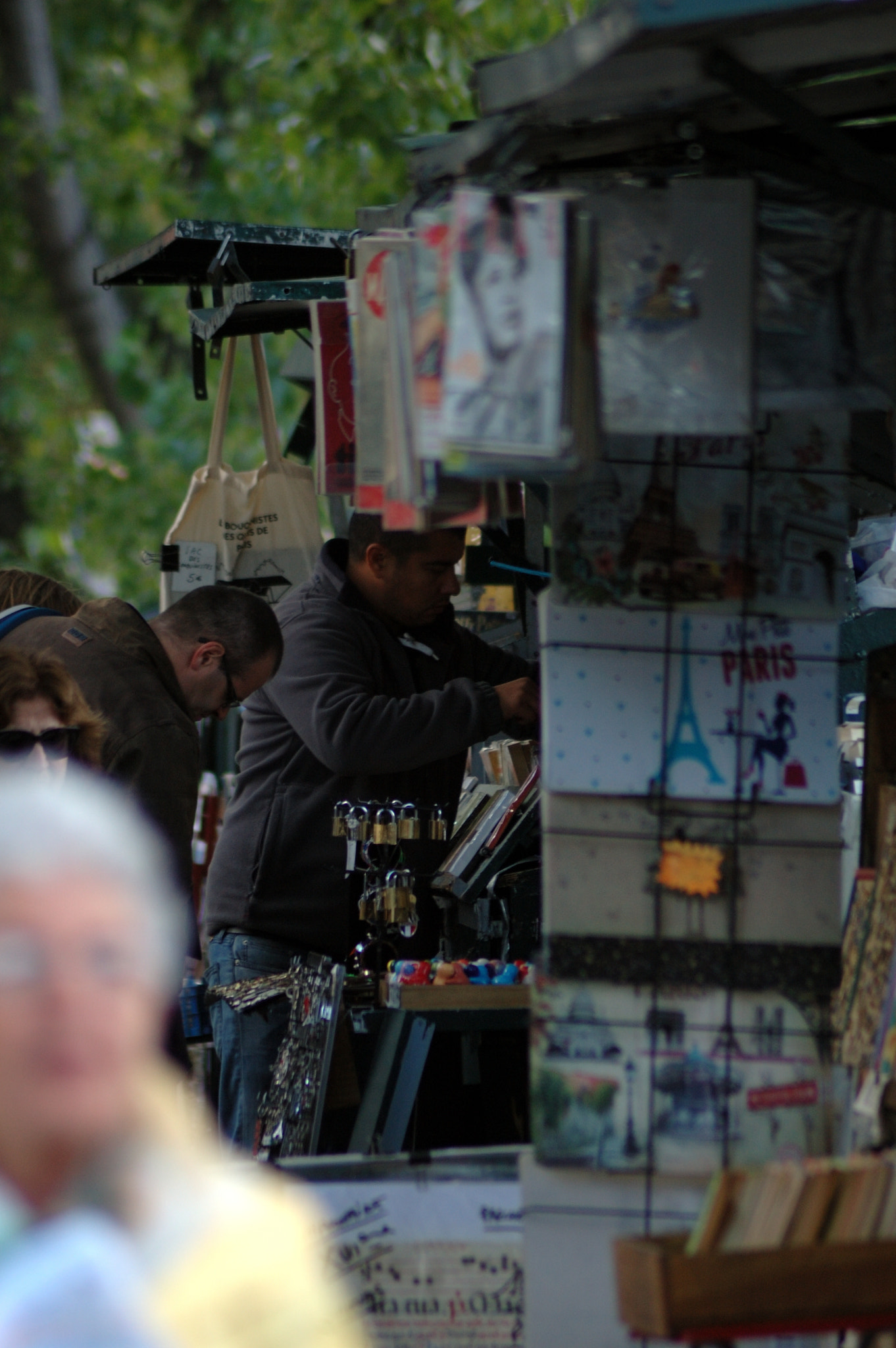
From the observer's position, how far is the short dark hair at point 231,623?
443 centimetres

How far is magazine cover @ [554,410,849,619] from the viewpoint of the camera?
9.02ft

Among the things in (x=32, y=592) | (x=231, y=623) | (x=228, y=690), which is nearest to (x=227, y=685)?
(x=228, y=690)

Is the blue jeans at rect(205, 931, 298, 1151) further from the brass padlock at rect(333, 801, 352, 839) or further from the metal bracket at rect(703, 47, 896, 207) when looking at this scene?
the metal bracket at rect(703, 47, 896, 207)

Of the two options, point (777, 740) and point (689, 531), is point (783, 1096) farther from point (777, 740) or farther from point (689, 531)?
point (689, 531)

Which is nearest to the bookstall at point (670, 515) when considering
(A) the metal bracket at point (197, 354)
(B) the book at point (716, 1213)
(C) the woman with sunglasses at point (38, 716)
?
(B) the book at point (716, 1213)

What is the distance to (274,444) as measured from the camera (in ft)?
17.1

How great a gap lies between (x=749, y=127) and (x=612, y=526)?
0.70 m

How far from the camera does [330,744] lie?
14.2ft

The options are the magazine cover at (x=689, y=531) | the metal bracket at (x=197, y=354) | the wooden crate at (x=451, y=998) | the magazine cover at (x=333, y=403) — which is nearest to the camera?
the magazine cover at (x=689, y=531)

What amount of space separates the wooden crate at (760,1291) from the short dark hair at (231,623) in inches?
101

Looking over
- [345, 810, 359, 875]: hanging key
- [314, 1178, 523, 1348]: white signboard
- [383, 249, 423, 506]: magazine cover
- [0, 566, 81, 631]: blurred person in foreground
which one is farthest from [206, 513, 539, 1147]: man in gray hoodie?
[383, 249, 423, 506]: magazine cover

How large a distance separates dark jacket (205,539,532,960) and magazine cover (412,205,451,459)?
1.94 metres

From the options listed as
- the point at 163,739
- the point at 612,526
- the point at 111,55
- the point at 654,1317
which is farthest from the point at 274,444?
the point at 111,55

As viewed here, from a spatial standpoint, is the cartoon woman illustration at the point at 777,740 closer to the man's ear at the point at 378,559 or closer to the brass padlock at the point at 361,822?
the brass padlock at the point at 361,822
